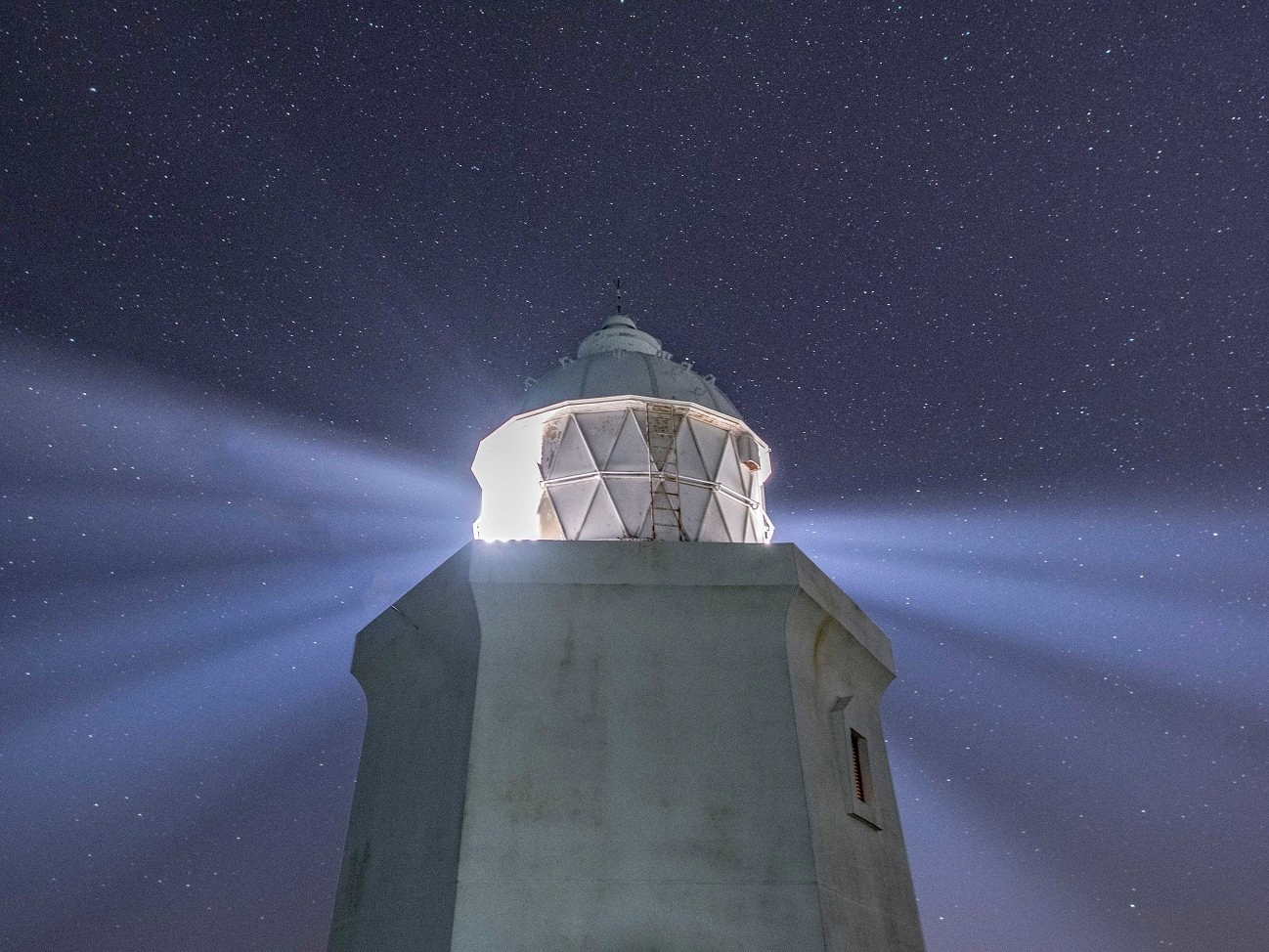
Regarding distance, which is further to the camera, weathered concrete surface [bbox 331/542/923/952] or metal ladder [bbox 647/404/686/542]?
metal ladder [bbox 647/404/686/542]

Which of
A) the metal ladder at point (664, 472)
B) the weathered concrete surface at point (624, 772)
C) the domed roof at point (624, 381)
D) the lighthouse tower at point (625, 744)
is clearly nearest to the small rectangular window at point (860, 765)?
the lighthouse tower at point (625, 744)

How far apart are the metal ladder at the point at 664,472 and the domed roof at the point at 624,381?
0.29 meters

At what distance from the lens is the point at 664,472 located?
9.52 metres

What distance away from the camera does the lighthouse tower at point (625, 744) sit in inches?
276

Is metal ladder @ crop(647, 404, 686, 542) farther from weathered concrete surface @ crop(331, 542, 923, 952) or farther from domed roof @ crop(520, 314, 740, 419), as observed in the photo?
weathered concrete surface @ crop(331, 542, 923, 952)

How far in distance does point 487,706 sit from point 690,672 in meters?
1.75

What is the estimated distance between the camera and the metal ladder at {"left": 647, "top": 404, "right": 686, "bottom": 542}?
30.2ft

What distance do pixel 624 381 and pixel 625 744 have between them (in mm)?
4254

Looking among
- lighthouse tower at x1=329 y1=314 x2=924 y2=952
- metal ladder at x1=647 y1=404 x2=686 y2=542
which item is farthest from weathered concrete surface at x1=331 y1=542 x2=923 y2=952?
metal ladder at x1=647 y1=404 x2=686 y2=542

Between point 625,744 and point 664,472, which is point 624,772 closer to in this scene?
point 625,744

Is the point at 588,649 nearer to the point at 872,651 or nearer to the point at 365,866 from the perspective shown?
→ the point at 365,866

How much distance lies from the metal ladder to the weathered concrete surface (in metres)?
1.02

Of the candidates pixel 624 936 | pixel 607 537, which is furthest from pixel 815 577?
pixel 624 936

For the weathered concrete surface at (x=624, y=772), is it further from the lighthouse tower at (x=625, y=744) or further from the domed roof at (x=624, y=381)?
the domed roof at (x=624, y=381)
